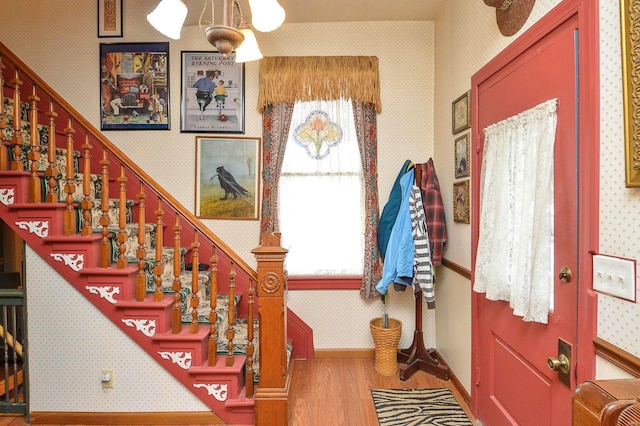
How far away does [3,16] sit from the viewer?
313 cm

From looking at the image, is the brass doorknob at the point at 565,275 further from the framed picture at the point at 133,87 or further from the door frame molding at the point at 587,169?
the framed picture at the point at 133,87

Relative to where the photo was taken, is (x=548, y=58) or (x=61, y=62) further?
(x=61, y=62)

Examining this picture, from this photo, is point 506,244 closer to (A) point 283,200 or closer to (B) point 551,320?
(B) point 551,320

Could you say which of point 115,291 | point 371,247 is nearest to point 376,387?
point 371,247

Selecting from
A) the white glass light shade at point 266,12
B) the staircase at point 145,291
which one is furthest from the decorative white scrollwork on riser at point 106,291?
the white glass light shade at point 266,12

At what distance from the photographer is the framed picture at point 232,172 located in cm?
318

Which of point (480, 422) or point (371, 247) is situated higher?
point (371, 247)

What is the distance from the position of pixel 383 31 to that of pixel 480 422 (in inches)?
128

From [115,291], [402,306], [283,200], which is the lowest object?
[402,306]

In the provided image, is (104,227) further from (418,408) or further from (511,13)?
(511,13)

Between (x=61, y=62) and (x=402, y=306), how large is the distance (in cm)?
399

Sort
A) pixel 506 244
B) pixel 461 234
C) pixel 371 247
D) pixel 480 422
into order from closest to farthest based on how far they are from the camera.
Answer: pixel 506 244 → pixel 480 422 → pixel 461 234 → pixel 371 247

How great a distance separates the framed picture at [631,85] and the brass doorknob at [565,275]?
454 millimetres

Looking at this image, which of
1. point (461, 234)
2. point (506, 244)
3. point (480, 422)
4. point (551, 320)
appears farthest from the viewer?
point (461, 234)
